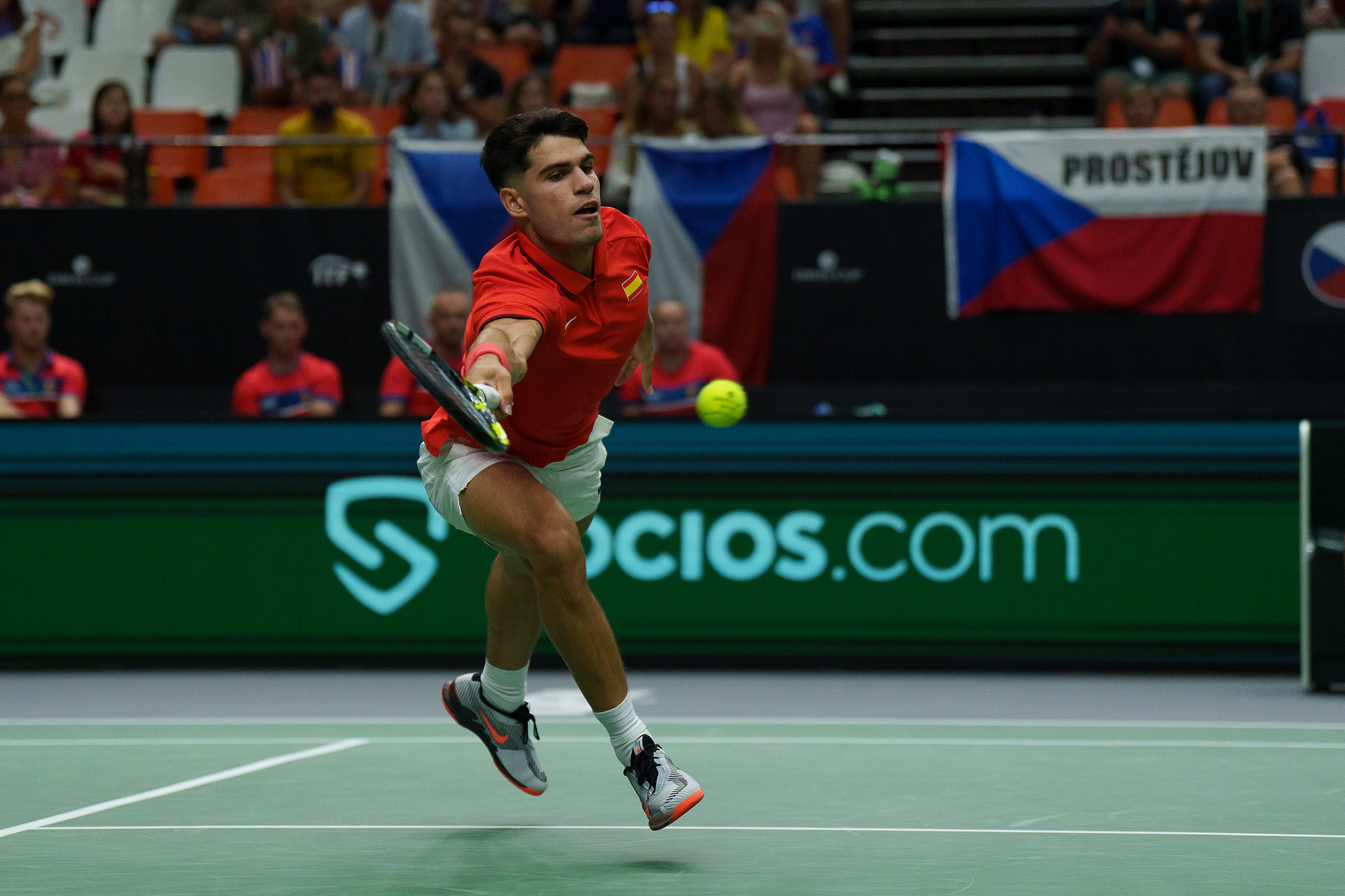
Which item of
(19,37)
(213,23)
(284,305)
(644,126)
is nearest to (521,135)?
(284,305)

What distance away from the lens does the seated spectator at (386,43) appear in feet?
44.5

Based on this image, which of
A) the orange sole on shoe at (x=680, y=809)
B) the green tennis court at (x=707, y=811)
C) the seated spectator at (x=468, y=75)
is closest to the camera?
the green tennis court at (x=707, y=811)

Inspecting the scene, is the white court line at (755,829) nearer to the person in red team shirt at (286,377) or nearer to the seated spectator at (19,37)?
the person in red team shirt at (286,377)

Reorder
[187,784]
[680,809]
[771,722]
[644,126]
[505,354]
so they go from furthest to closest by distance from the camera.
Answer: [644,126]
[771,722]
[187,784]
[680,809]
[505,354]

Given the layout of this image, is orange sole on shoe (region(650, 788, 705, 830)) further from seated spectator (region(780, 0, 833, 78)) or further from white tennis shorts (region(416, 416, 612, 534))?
seated spectator (region(780, 0, 833, 78))

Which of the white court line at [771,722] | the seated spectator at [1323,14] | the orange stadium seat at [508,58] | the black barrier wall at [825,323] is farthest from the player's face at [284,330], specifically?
the seated spectator at [1323,14]

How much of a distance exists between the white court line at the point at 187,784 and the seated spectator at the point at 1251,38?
29.7ft

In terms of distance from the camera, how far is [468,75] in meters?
12.8

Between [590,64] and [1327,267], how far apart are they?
593cm

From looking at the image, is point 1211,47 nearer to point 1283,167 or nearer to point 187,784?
point 1283,167

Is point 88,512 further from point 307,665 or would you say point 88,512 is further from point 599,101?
point 599,101

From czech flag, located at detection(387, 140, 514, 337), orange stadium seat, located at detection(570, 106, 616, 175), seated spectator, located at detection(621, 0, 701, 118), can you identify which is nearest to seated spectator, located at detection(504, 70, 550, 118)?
czech flag, located at detection(387, 140, 514, 337)

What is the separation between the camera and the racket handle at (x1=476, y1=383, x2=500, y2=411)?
360 centimetres

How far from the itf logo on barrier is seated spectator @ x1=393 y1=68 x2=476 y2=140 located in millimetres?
4085
